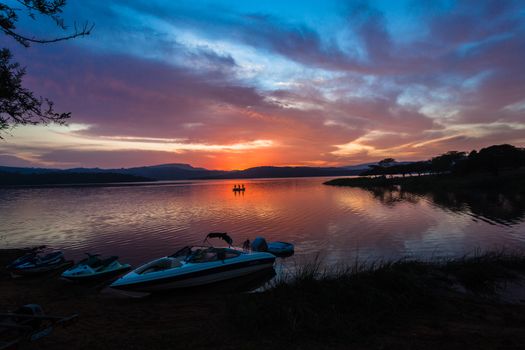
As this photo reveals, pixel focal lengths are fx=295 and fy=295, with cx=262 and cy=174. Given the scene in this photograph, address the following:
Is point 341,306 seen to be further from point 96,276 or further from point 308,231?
point 308,231

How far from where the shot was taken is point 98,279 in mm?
17250

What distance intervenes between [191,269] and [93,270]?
20.7ft

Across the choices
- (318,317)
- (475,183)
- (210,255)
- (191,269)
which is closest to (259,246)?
(210,255)

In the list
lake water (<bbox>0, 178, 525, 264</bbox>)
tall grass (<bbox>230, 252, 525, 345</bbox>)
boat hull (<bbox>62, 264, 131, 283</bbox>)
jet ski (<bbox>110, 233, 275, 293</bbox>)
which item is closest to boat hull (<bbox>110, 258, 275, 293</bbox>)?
jet ski (<bbox>110, 233, 275, 293</bbox>)

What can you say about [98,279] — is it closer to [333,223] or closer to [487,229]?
[333,223]

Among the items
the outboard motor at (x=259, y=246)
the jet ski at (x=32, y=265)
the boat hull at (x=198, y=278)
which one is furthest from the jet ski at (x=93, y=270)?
the outboard motor at (x=259, y=246)

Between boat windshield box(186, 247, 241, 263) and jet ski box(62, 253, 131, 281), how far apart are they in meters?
5.45

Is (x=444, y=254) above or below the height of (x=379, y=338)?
below

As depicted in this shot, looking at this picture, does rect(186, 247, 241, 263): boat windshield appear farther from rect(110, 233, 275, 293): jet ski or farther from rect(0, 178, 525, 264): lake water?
rect(0, 178, 525, 264): lake water

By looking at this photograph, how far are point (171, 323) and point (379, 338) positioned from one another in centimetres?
660

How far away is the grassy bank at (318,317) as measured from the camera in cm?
788

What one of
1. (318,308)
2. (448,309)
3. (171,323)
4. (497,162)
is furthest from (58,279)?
(497,162)

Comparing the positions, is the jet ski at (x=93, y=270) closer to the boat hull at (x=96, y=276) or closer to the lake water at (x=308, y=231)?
the boat hull at (x=96, y=276)

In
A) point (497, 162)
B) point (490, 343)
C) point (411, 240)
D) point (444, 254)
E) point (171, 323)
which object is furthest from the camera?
point (497, 162)
